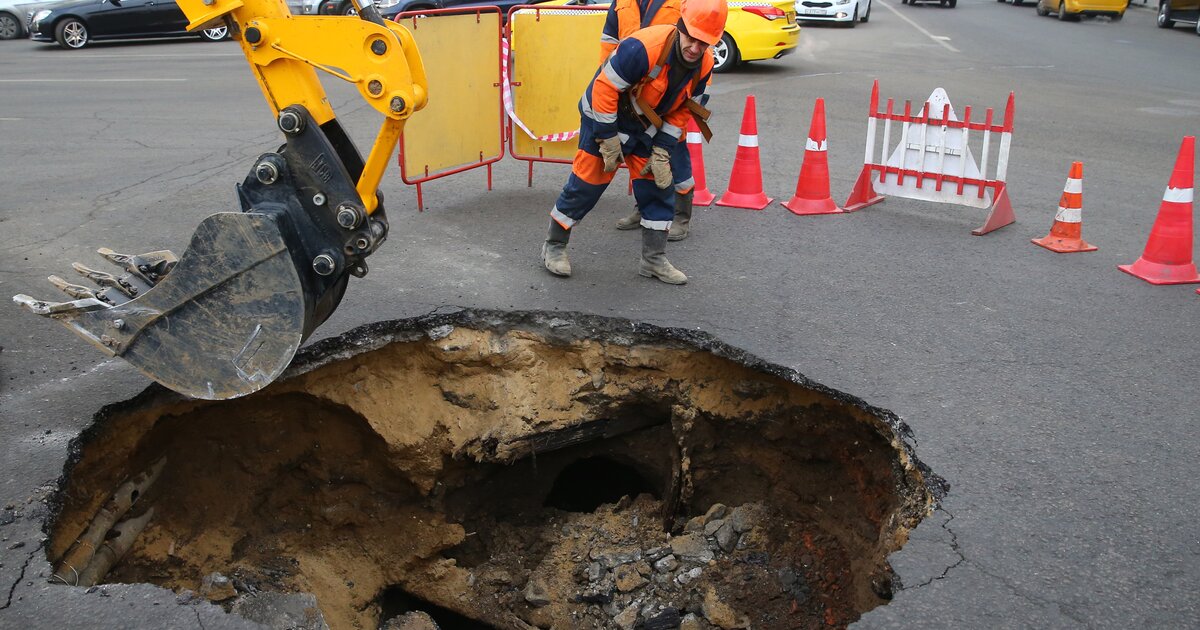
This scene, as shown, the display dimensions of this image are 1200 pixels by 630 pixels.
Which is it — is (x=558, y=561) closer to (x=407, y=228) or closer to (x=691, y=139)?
(x=407, y=228)

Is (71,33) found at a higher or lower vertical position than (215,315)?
higher

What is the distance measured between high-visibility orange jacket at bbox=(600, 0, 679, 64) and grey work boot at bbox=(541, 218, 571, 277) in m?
1.41

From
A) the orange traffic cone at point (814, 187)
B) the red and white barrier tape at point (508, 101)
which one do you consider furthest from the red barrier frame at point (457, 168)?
the orange traffic cone at point (814, 187)

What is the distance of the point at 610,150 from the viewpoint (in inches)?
217

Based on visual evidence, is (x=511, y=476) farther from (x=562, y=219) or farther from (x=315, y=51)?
(x=315, y=51)

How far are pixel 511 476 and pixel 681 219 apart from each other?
8.03 ft

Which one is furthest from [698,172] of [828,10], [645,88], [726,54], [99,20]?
[828,10]

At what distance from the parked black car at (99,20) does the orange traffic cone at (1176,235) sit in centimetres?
1706

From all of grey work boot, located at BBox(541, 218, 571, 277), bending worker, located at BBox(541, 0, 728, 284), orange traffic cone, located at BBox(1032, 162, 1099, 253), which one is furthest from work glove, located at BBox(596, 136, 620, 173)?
orange traffic cone, located at BBox(1032, 162, 1099, 253)

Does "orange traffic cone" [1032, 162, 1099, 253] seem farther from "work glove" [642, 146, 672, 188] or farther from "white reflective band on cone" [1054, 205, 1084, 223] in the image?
"work glove" [642, 146, 672, 188]

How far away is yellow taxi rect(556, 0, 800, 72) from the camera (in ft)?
47.2

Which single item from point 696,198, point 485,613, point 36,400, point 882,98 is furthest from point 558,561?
point 882,98

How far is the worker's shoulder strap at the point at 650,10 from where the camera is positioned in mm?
6203

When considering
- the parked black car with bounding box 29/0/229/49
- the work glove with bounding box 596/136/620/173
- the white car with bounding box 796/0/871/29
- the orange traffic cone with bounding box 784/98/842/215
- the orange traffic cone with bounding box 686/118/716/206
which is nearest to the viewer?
the work glove with bounding box 596/136/620/173
